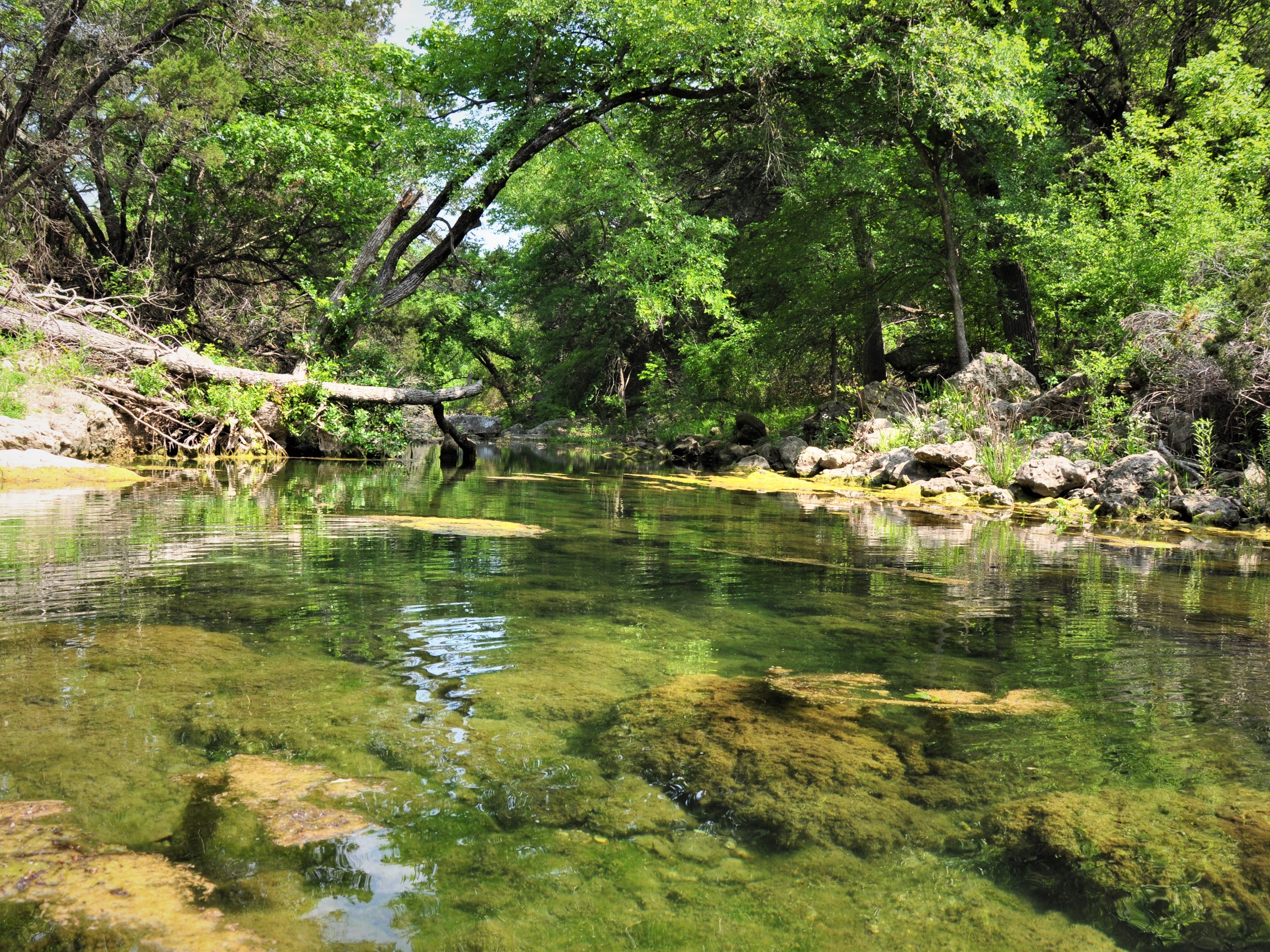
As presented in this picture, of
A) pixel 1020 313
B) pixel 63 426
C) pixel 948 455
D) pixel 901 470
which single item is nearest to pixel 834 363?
pixel 1020 313

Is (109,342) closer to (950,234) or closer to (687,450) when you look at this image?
(687,450)

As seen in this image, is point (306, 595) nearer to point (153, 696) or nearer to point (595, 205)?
point (153, 696)

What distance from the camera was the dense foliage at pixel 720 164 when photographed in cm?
1451

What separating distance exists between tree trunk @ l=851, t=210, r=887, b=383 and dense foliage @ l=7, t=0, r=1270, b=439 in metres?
0.07

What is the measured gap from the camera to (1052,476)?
12133 mm

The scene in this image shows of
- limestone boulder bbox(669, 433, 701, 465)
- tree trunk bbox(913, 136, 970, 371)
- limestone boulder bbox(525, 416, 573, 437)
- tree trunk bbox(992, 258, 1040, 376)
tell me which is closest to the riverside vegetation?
tree trunk bbox(992, 258, 1040, 376)

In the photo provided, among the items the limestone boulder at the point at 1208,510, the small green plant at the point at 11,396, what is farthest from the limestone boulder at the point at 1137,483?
the small green plant at the point at 11,396

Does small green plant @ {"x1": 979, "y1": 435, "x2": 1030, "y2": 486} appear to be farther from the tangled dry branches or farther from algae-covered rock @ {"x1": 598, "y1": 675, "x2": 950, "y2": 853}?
algae-covered rock @ {"x1": 598, "y1": 675, "x2": 950, "y2": 853}

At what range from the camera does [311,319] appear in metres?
20.3

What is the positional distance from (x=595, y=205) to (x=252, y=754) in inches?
970

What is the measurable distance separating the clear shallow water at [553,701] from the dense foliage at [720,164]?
334 inches

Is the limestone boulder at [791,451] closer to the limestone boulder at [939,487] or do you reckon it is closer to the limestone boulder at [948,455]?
the limestone boulder at [948,455]

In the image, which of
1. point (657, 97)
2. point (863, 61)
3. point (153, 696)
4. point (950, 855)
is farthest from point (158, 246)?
point (950, 855)

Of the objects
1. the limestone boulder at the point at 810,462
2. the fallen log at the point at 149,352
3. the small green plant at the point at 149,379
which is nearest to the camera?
the fallen log at the point at 149,352
